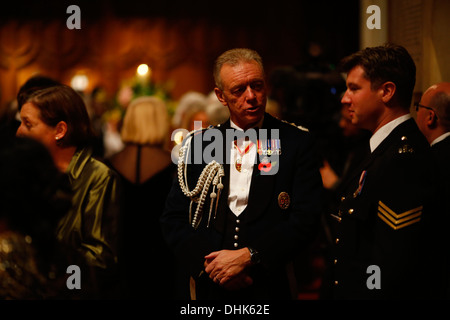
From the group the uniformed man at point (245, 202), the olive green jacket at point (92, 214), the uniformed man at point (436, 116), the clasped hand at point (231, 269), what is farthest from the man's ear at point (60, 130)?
the uniformed man at point (436, 116)

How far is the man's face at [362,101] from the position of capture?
6.95 feet

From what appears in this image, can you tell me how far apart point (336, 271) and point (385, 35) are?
161cm

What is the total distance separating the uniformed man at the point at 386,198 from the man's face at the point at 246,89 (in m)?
0.35

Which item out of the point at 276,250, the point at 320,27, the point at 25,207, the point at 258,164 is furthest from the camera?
the point at 320,27

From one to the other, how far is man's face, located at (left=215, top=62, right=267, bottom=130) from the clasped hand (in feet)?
1.81

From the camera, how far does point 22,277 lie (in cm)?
151

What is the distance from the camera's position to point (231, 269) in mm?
2098

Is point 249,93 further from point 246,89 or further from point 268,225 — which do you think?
point 268,225

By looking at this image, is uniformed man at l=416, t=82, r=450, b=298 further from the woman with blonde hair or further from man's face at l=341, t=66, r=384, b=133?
the woman with blonde hair

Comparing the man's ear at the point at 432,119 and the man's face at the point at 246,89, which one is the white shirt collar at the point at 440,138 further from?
the man's face at the point at 246,89

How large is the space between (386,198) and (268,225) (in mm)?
497

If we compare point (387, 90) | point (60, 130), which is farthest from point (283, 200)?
point (60, 130)
